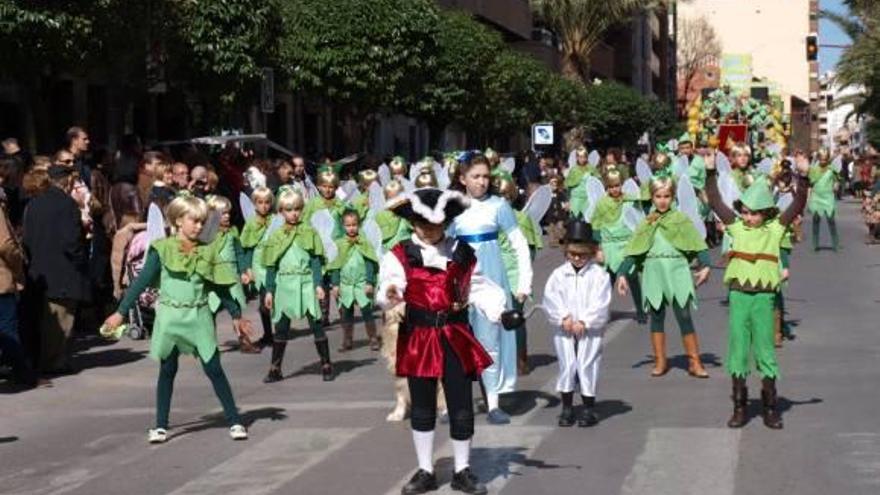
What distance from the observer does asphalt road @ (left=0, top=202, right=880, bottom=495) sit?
8.50 metres

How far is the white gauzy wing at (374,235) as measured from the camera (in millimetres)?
14453

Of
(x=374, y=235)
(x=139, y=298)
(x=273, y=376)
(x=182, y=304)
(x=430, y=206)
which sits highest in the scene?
(x=430, y=206)

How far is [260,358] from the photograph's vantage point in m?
14.7

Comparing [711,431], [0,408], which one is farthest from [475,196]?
[0,408]

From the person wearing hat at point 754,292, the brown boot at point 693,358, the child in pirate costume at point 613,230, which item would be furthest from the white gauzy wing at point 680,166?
the person wearing hat at point 754,292

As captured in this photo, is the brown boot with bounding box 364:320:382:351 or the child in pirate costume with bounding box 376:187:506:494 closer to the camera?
the child in pirate costume with bounding box 376:187:506:494

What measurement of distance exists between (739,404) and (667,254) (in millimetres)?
2805

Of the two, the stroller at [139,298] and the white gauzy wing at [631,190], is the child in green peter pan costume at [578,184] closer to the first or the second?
the white gauzy wing at [631,190]

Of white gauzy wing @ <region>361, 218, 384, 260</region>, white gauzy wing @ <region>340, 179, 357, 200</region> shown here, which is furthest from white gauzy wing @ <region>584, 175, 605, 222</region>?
white gauzy wing @ <region>340, 179, 357, 200</region>

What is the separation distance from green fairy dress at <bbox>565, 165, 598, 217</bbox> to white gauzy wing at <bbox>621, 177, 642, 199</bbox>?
5.20m

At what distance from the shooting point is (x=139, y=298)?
15.8 m

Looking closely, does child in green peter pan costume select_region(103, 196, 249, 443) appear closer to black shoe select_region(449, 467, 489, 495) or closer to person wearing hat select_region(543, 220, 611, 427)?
person wearing hat select_region(543, 220, 611, 427)

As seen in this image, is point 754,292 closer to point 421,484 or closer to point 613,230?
point 421,484

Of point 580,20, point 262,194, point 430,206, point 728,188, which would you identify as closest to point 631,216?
point 728,188
